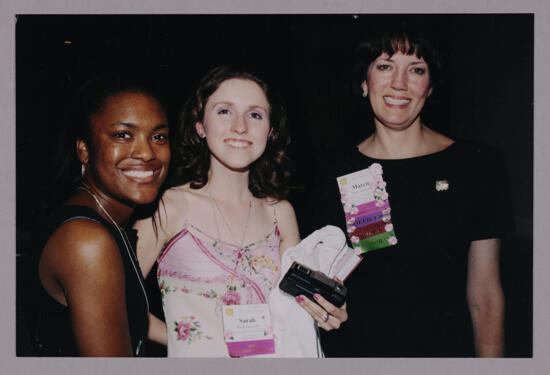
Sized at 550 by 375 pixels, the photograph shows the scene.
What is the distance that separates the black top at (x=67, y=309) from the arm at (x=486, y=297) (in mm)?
1353

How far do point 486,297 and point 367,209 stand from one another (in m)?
0.62

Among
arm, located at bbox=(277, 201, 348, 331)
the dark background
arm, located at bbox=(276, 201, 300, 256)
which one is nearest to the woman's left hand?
arm, located at bbox=(277, 201, 348, 331)

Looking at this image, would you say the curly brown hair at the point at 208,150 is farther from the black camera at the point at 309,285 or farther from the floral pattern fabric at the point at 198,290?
the black camera at the point at 309,285

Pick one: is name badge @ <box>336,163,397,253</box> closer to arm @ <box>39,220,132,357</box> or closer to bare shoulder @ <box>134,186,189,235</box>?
bare shoulder @ <box>134,186,189,235</box>

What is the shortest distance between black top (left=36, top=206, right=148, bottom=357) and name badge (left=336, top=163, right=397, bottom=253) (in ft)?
2.98

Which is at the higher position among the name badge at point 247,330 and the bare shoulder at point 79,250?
the bare shoulder at point 79,250

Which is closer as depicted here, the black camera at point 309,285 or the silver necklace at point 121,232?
the silver necklace at point 121,232

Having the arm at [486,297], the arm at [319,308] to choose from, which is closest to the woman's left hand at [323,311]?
the arm at [319,308]

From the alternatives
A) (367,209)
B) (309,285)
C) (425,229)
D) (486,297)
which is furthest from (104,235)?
(486,297)

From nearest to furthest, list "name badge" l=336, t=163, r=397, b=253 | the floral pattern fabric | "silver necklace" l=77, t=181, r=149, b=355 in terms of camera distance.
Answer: "silver necklace" l=77, t=181, r=149, b=355
the floral pattern fabric
"name badge" l=336, t=163, r=397, b=253

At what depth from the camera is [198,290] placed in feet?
5.03

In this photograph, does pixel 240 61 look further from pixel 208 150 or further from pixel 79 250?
pixel 79 250

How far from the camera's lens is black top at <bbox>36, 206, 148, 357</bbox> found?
1170mm

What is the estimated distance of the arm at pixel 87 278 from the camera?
1.11 meters
